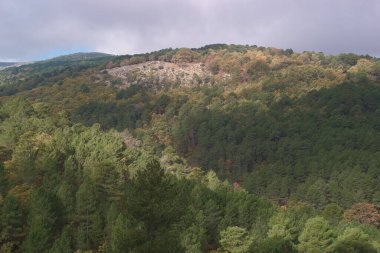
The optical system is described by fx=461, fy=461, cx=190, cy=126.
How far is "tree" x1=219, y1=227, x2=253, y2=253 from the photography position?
5451 centimetres

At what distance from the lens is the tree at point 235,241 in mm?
54506

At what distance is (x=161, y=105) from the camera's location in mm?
181000

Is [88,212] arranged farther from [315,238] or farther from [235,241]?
[315,238]

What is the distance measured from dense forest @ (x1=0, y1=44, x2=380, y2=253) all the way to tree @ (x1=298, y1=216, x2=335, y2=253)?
141 millimetres

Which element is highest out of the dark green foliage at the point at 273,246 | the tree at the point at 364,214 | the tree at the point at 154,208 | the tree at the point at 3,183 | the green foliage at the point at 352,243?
the tree at the point at 154,208

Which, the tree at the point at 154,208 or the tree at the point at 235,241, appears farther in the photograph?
the tree at the point at 235,241

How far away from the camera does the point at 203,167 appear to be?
140m

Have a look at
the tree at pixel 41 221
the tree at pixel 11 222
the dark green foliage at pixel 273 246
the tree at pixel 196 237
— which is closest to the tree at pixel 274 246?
the dark green foliage at pixel 273 246

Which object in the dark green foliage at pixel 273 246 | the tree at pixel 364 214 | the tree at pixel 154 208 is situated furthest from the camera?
the tree at pixel 364 214

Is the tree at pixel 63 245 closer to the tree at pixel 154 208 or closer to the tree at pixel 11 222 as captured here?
the tree at pixel 11 222

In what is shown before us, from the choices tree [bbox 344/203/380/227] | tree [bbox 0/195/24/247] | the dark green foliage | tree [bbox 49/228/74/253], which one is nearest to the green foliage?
the dark green foliage

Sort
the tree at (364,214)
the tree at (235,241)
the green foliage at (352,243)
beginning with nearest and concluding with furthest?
the tree at (235,241), the green foliage at (352,243), the tree at (364,214)

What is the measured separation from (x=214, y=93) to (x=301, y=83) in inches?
1373

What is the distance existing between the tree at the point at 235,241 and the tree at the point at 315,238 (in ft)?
24.9
